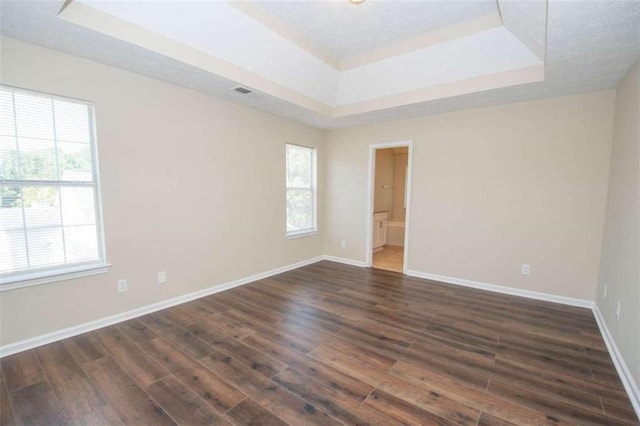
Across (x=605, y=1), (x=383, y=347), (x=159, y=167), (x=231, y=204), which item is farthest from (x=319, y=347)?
(x=605, y=1)

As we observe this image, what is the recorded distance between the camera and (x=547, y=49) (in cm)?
220

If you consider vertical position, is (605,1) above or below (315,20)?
below

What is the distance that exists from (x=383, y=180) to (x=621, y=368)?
552 cm

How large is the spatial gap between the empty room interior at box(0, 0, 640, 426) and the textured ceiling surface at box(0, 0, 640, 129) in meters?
0.02

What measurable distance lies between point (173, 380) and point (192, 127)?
2605 mm

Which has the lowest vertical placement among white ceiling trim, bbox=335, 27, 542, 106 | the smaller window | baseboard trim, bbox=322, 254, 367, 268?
baseboard trim, bbox=322, 254, 367, 268

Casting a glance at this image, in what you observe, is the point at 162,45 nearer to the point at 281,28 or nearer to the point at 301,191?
the point at 281,28

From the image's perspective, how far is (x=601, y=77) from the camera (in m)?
2.71

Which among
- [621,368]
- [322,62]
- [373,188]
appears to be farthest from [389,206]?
[621,368]

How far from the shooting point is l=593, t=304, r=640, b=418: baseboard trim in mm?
1752

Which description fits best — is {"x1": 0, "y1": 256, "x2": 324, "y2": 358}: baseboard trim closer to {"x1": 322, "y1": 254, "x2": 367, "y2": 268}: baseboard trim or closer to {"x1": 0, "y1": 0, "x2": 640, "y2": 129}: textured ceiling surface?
{"x1": 322, "y1": 254, "x2": 367, "y2": 268}: baseboard trim

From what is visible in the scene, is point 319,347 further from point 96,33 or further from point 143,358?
point 96,33

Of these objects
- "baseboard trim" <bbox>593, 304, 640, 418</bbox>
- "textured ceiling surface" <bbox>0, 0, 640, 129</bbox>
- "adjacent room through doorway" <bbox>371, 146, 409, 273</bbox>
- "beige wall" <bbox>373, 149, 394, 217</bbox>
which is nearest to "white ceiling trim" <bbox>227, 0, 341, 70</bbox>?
"textured ceiling surface" <bbox>0, 0, 640, 129</bbox>

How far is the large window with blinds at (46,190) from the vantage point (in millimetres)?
2225
